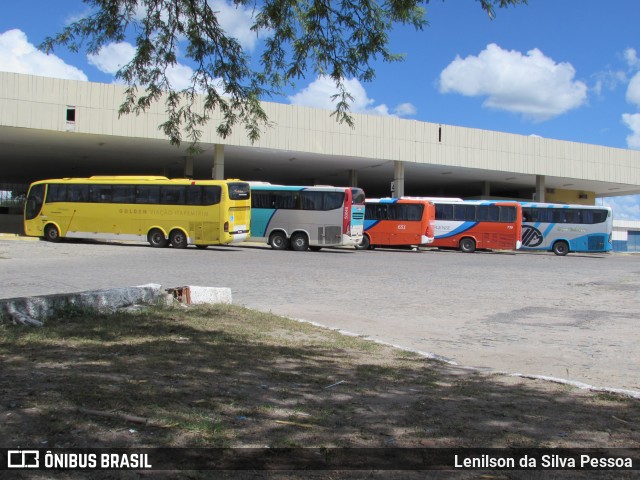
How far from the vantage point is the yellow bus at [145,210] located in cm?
2375

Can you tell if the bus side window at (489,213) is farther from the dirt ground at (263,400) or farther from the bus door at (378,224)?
the dirt ground at (263,400)

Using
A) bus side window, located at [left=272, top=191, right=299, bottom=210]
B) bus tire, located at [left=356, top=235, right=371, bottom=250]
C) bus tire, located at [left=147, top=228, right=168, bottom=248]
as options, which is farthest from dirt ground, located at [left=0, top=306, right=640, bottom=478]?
bus tire, located at [left=356, top=235, right=371, bottom=250]

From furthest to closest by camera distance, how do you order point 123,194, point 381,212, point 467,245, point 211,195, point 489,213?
point 467,245
point 489,213
point 381,212
point 123,194
point 211,195

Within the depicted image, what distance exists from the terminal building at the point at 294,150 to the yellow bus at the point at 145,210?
4.28 meters

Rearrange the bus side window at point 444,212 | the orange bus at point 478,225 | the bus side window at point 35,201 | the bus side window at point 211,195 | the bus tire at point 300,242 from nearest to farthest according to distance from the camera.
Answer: the bus side window at point 211,195
the bus tire at point 300,242
the bus side window at point 35,201
the orange bus at point 478,225
the bus side window at point 444,212

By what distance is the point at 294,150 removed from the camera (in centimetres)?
3309

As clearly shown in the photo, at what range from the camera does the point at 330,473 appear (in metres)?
2.99

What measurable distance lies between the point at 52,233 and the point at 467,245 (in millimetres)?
21038

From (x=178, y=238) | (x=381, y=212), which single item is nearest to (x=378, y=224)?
(x=381, y=212)

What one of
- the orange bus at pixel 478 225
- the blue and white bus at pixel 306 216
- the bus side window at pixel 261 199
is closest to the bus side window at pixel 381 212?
the orange bus at pixel 478 225

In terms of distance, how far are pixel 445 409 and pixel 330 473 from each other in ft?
4.80

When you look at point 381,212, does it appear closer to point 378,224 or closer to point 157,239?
point 378,224

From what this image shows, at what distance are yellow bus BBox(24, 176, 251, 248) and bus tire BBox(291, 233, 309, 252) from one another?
2.45 meters

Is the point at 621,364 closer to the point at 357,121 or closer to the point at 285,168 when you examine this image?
the point at 357,121
